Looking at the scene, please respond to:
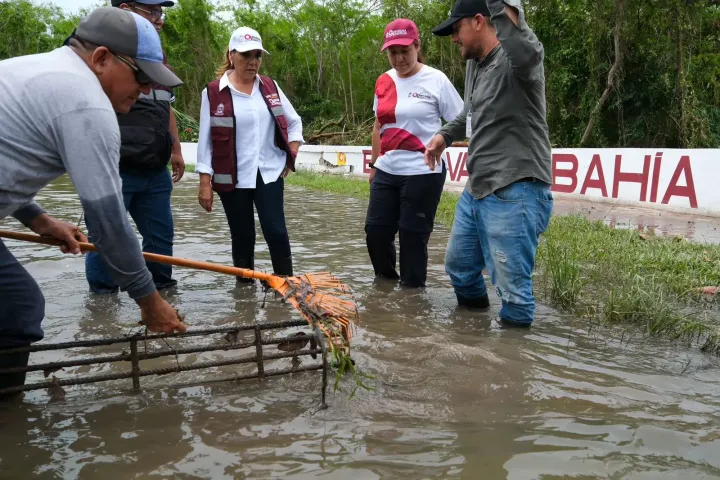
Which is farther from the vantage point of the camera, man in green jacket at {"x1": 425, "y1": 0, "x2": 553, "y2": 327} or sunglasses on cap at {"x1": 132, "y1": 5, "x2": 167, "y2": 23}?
sunglasses on cap at {"x1": 132, "y1": 5, "x2": 167, "y2": 23}

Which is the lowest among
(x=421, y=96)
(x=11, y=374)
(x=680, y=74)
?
(x=11, y=374)

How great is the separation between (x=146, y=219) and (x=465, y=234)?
7.33 feet

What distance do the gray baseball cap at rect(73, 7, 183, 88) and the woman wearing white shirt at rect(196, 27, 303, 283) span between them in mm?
2338

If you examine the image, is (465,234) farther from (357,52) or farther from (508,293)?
(357,52)

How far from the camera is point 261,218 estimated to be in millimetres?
4965

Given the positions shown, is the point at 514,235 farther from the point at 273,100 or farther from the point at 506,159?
the point at 273,100

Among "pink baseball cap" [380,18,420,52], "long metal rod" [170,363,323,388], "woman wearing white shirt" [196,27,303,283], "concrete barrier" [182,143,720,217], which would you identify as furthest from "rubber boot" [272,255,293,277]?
"concrete barrier" [182,143,720,217]

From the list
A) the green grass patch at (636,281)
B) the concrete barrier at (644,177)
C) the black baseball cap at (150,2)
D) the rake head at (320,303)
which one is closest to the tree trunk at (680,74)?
the concrete barrier at (644,177)

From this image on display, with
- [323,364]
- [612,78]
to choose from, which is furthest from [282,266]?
[612,78]

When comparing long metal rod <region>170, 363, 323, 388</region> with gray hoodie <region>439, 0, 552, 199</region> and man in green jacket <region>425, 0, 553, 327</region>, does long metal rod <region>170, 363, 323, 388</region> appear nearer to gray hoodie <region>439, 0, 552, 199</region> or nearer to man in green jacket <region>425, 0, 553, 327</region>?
man in green jacket <region>425, 0, 553, 327</region>

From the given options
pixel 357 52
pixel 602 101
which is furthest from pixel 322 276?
pixel 357 52

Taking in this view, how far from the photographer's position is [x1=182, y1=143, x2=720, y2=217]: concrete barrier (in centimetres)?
919

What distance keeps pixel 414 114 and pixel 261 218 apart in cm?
140

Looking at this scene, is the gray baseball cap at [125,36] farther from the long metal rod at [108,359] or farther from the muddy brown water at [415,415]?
the muddy brown water at [415,415]
